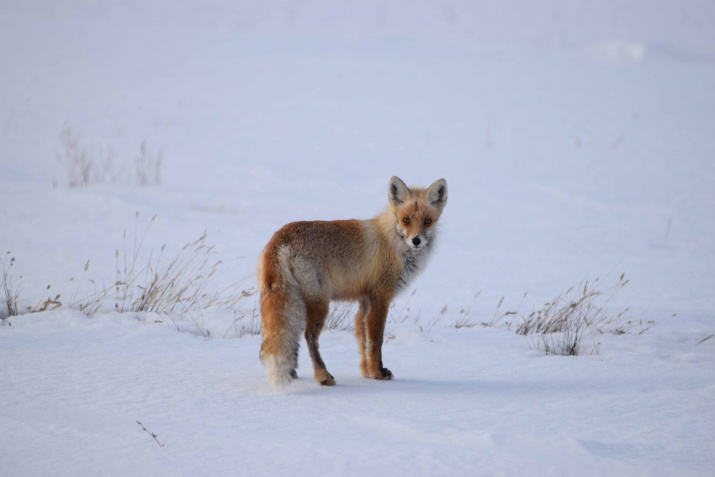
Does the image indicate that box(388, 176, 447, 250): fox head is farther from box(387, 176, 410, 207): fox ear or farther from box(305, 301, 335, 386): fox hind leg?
box(305, 301, 335, 386): fox hind leg

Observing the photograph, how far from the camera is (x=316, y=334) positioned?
12.9ft

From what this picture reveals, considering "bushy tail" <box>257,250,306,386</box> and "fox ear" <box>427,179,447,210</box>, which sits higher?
"fox ear" <box>427,179,447,210</box>

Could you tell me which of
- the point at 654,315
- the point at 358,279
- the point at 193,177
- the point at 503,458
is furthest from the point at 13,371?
the point at 193,177

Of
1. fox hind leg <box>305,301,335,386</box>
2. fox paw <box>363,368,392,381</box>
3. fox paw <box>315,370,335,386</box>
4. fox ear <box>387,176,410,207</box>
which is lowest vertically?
fox paw <box>363,368,392,381</box>

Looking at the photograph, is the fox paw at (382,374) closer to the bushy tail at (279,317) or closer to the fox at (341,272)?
the fox at (341,272)

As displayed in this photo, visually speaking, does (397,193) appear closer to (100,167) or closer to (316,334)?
(316,334)

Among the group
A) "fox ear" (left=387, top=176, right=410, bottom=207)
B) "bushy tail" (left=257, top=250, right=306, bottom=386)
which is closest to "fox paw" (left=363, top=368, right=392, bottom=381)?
"bushy tail" (left=257, top=250, right=306, bottom=386)

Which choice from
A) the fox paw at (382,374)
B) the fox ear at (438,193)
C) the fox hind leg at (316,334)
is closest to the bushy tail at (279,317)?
the fox hind leg at (316,334)

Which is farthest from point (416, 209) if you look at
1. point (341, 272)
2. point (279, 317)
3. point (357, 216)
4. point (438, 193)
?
point (357, 216)

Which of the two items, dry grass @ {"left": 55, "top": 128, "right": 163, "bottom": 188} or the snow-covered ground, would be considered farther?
dry grass @ {"left": 55, "top": 128, "right": 163, "bottom": 188}

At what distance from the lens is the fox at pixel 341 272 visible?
3.58 m

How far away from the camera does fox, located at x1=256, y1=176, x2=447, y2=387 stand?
11.7ft

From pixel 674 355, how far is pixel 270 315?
3483 mm

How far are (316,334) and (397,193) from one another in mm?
1270
